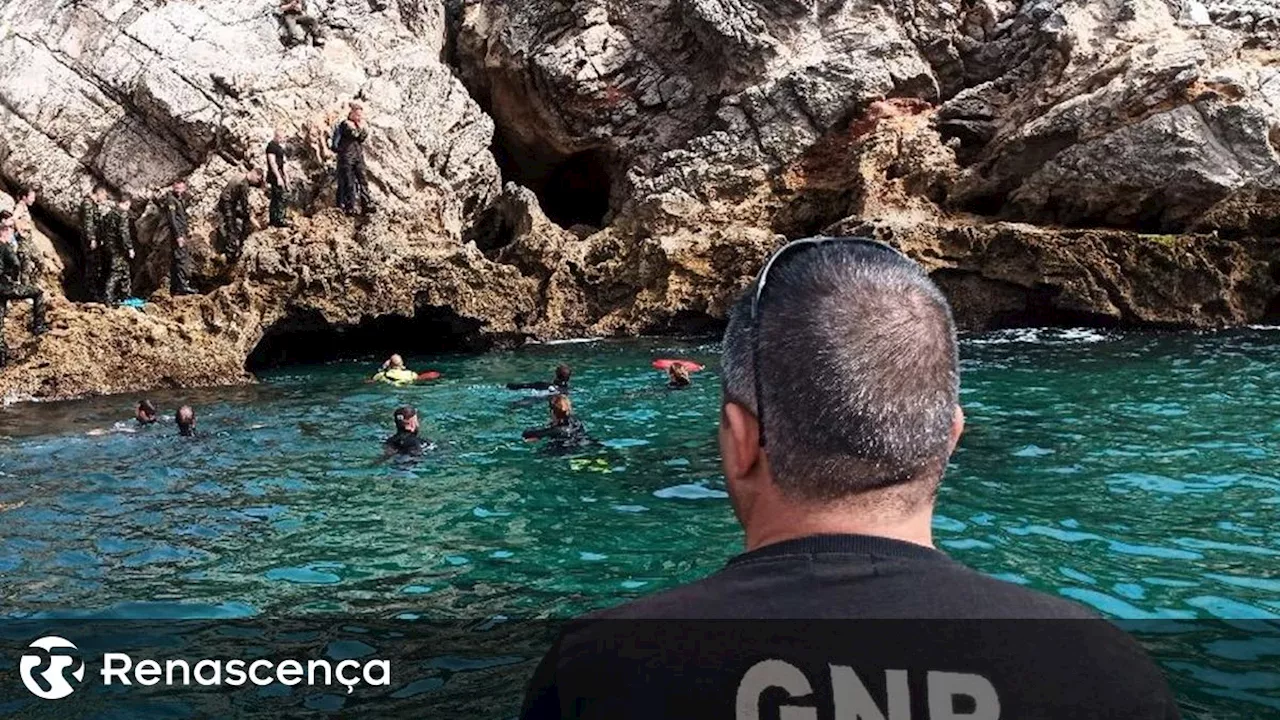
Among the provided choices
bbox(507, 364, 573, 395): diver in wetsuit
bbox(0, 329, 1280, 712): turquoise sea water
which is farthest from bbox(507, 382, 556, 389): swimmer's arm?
bbox(0, 329, 1280, 712): turquoise sea water

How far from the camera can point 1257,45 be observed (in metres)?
21.0

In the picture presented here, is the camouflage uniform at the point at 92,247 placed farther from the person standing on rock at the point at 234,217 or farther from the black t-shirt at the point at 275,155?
the black t-shirt at the point at 275,155

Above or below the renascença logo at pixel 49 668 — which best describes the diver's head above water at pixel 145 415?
above

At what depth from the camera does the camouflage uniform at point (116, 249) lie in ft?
68.3

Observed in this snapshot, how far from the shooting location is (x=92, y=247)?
2106cm

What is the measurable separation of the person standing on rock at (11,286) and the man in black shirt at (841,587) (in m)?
18.5

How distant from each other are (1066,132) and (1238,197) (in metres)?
3.24

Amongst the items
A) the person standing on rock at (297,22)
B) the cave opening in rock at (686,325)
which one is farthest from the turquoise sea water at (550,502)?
the person standing on rock at (297,22)

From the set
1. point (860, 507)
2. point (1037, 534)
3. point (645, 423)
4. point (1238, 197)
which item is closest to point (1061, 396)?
point (645, 423)

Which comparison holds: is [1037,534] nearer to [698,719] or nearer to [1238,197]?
[698,719]

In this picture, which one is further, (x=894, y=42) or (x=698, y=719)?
(x=894, y=42)

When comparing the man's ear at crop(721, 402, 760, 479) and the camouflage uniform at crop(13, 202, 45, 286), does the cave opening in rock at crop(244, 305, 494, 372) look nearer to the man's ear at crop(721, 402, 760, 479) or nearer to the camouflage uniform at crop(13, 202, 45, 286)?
the camouflage uniform at crop(13, 202, 45, 286)

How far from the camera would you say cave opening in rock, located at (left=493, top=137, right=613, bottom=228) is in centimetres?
2845

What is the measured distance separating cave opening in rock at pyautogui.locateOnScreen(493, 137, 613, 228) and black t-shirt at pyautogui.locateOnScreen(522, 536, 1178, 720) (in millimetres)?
25629
